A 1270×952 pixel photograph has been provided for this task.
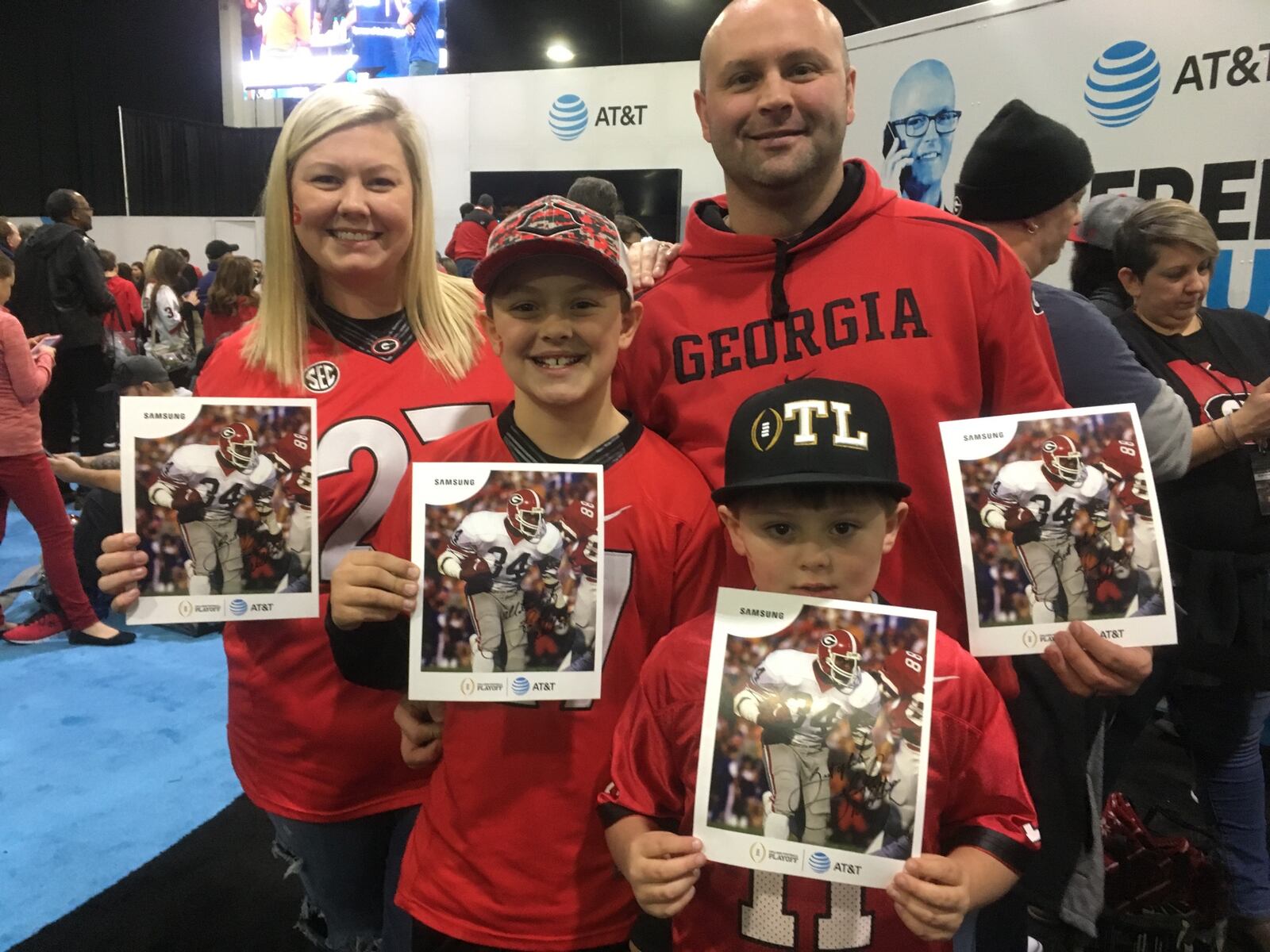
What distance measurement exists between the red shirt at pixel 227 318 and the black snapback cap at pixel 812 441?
202 inches

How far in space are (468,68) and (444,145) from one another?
188 inches

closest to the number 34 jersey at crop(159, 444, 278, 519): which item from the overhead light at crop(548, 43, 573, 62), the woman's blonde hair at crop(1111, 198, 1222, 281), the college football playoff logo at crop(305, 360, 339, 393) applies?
the college football playoff logo at crop(305, 360, 339, 393)

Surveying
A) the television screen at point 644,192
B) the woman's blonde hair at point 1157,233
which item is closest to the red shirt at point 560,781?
the woman's blonde hair at point 1157,233

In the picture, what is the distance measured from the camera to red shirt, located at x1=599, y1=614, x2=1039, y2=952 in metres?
1.05

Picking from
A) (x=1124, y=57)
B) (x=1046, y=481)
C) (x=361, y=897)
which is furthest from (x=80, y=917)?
(x=1124, y=57)

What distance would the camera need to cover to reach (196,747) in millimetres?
3418

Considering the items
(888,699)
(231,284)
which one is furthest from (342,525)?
(231,284)

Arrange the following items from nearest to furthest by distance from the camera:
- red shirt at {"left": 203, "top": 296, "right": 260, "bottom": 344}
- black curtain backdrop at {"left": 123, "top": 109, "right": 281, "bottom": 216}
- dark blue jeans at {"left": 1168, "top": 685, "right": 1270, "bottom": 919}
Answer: dark blue jeans at {"left": 1168, "top": 685, "right": 1270, "bottom": 919} → red shirt at {"left": 203, "top": 296, "right": 260, "bottom": 344} → black curtain backdrop at {"left": 123, "top": 109, "right": 281, "bottom": 216}

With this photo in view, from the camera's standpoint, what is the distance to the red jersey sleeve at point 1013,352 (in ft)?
4.48

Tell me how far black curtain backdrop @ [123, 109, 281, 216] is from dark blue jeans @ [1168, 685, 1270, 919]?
1597 cm

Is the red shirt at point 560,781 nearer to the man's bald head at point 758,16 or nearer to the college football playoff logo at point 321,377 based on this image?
the college football playoff logo at point 321,377

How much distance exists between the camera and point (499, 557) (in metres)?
1.16

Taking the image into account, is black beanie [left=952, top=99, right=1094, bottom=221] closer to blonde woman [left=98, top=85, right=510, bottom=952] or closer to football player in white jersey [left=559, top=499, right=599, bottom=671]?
blonde woman [left=98, top=85, right=510, bottom=952]

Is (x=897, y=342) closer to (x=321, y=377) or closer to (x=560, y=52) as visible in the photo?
(x=321, y=377)
